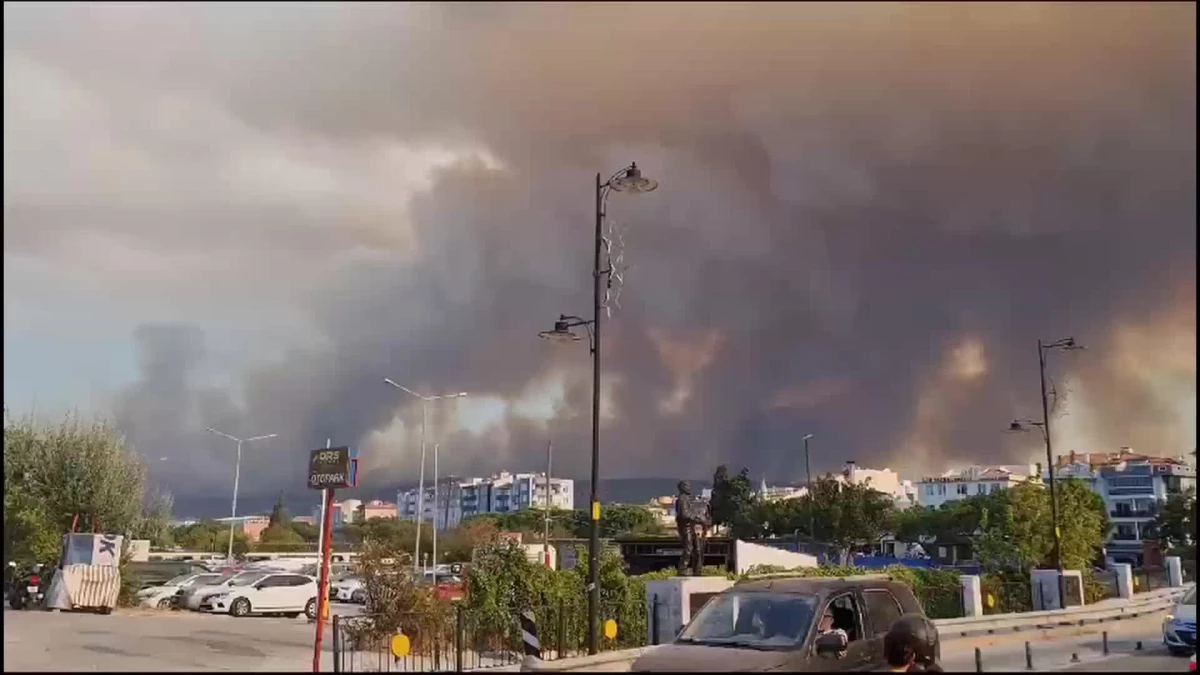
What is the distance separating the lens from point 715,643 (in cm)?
887

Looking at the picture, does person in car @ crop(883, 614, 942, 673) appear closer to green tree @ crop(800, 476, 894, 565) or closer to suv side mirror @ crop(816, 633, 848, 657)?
suv side mirror @ crop(816, 633, 848, 657)

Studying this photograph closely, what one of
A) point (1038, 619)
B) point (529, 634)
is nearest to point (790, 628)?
point (529, 634)

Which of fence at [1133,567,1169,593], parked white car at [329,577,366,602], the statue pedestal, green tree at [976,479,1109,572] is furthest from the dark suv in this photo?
fence at [1133,567,1169,593]

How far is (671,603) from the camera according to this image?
18516 millimetres

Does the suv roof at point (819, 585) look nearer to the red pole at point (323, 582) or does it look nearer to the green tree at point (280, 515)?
the red pole at point (323, 582)

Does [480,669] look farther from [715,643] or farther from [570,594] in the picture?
[715,643]

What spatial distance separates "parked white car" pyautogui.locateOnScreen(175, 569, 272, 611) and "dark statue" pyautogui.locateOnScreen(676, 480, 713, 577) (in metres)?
14.8

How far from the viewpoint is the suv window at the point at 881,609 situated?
9570 millimetres

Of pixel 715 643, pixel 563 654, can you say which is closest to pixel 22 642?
pixel 563 654

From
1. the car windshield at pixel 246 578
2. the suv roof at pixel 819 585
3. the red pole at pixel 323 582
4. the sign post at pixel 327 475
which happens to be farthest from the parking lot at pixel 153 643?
the suv roof at pixel 819 585

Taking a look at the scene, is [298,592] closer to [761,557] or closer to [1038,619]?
[1038,619]

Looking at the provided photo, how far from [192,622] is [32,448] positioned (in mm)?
14263

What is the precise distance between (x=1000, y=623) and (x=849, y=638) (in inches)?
722

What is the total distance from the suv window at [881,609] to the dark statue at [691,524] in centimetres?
1098
